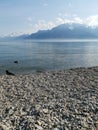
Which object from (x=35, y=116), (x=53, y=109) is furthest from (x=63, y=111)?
(x=35, y=116)

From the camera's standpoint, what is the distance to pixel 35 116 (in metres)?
12.0

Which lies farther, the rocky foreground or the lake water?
the lake water

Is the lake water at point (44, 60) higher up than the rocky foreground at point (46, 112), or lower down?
lower down

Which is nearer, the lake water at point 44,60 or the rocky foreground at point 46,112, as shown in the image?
the rocky foreground at point 46,112

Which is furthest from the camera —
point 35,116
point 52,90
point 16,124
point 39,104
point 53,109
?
point 52,90

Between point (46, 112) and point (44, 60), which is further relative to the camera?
point (44, 60)

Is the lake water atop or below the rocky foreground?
below

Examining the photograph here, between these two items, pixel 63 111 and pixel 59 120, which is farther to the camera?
pixel 63 111

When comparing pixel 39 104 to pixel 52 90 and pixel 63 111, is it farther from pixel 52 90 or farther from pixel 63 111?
pixel 52 90

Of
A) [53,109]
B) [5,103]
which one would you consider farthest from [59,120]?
[5,103]

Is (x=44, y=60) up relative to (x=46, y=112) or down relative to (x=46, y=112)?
down

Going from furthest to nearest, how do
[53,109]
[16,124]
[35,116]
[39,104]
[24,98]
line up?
[24,98], [39,104], [53,109], [35,116], [16,124]

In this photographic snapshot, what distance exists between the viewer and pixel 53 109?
42.4 ft

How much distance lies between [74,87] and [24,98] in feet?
17.7
